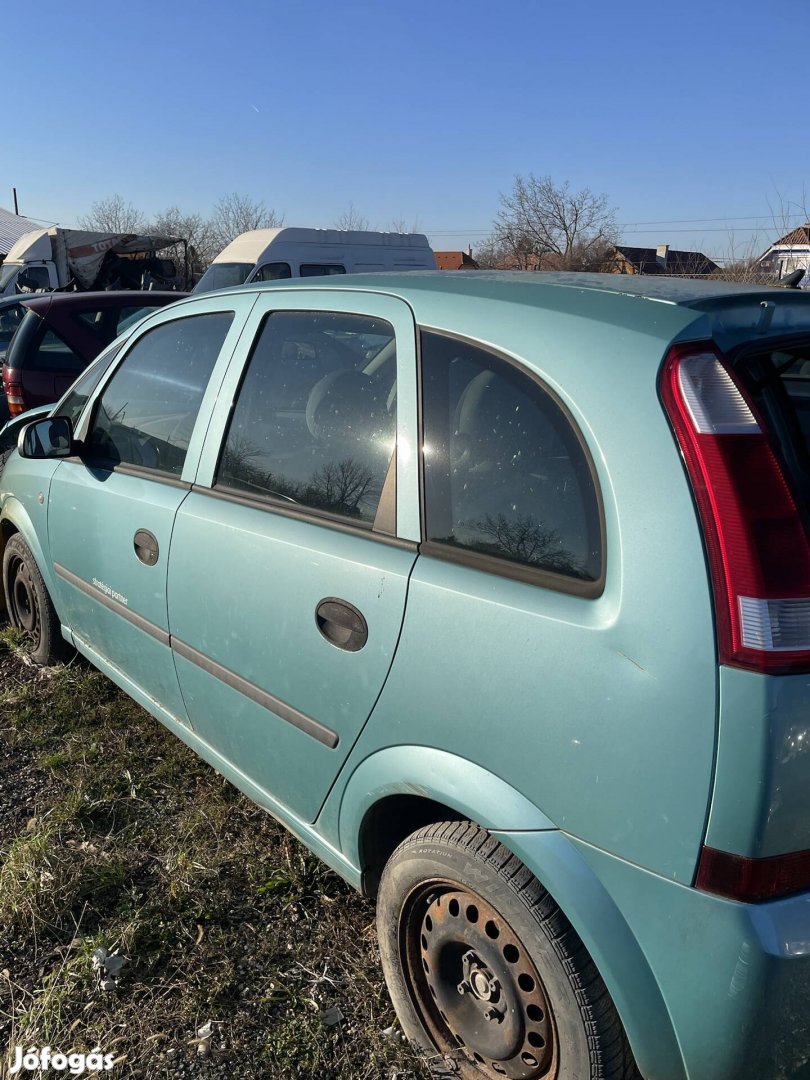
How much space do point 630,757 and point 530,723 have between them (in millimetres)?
211

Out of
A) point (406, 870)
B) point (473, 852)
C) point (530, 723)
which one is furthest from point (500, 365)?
point (406, 870)

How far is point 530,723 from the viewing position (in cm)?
162

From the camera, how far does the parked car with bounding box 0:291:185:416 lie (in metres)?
7.55

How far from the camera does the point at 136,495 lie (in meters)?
3.03

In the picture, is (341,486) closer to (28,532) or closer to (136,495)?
(136,495)

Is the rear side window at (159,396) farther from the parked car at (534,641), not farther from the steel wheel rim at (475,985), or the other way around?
the steel wheel rim at (475,985)

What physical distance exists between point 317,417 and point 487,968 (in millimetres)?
1421

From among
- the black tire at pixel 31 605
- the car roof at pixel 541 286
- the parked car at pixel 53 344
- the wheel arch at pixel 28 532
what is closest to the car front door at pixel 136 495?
the wheel arch at pixel 28 532

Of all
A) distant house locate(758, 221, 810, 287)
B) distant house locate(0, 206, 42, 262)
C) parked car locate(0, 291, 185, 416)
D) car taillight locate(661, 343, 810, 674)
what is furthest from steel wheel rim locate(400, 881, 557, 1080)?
distant house locate(0, 206, 42, 262)

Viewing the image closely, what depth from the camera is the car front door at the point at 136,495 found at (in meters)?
2.88

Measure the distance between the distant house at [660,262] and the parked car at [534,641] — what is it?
22.6 metres

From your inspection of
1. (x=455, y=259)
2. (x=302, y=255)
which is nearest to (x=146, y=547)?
(x=302, y=255)

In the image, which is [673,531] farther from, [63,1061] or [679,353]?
[63,1061]

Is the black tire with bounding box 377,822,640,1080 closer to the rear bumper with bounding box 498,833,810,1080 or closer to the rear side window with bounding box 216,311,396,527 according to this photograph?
the rear bumper with bounding box 498,833,810,1080
